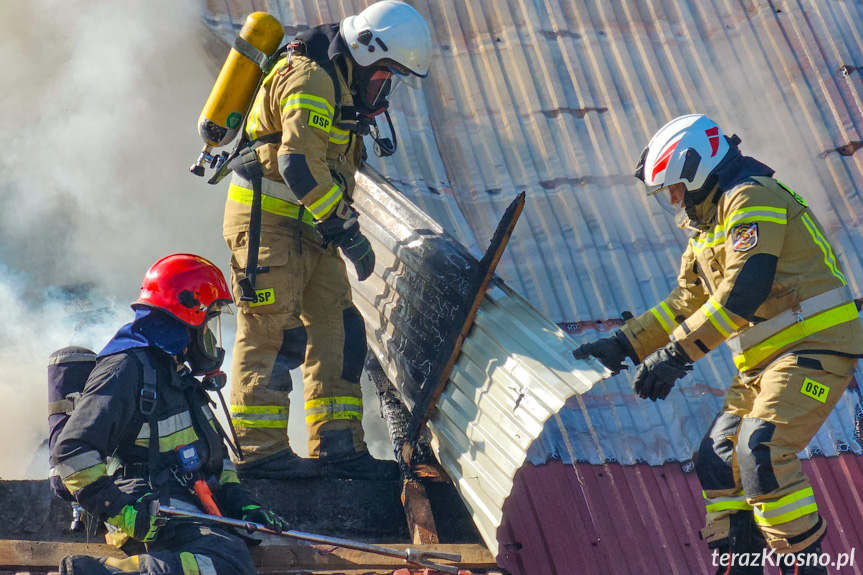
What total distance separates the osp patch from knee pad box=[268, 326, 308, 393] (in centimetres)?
214

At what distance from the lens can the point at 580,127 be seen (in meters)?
6.48

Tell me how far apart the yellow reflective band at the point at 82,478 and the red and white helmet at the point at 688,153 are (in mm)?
2523

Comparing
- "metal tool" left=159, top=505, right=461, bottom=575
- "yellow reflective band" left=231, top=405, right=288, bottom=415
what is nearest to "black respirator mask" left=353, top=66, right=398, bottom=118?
"yellow reflective band" left=231, top=405, right=288, bottom=415

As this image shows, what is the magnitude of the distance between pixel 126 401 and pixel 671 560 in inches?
106

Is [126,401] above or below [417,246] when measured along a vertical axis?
below

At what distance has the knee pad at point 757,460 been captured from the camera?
341 centimetres

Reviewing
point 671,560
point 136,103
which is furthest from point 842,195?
point 136,103

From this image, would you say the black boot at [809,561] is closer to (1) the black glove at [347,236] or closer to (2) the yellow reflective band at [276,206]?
(1) the black glove at [347,236]

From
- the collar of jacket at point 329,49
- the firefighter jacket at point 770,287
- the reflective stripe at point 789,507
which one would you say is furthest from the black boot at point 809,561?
the collar of jacket at point 329,49

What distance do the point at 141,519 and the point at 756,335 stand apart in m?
2.53

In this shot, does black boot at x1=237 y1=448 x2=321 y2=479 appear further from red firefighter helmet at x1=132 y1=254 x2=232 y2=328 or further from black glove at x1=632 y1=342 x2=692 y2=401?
black glove at x1=632 y1=342 x2=692 y2=401

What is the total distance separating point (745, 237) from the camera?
11.4 feet

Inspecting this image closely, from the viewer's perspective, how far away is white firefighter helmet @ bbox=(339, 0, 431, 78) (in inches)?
168

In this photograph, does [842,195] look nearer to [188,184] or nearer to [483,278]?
[483,278]
